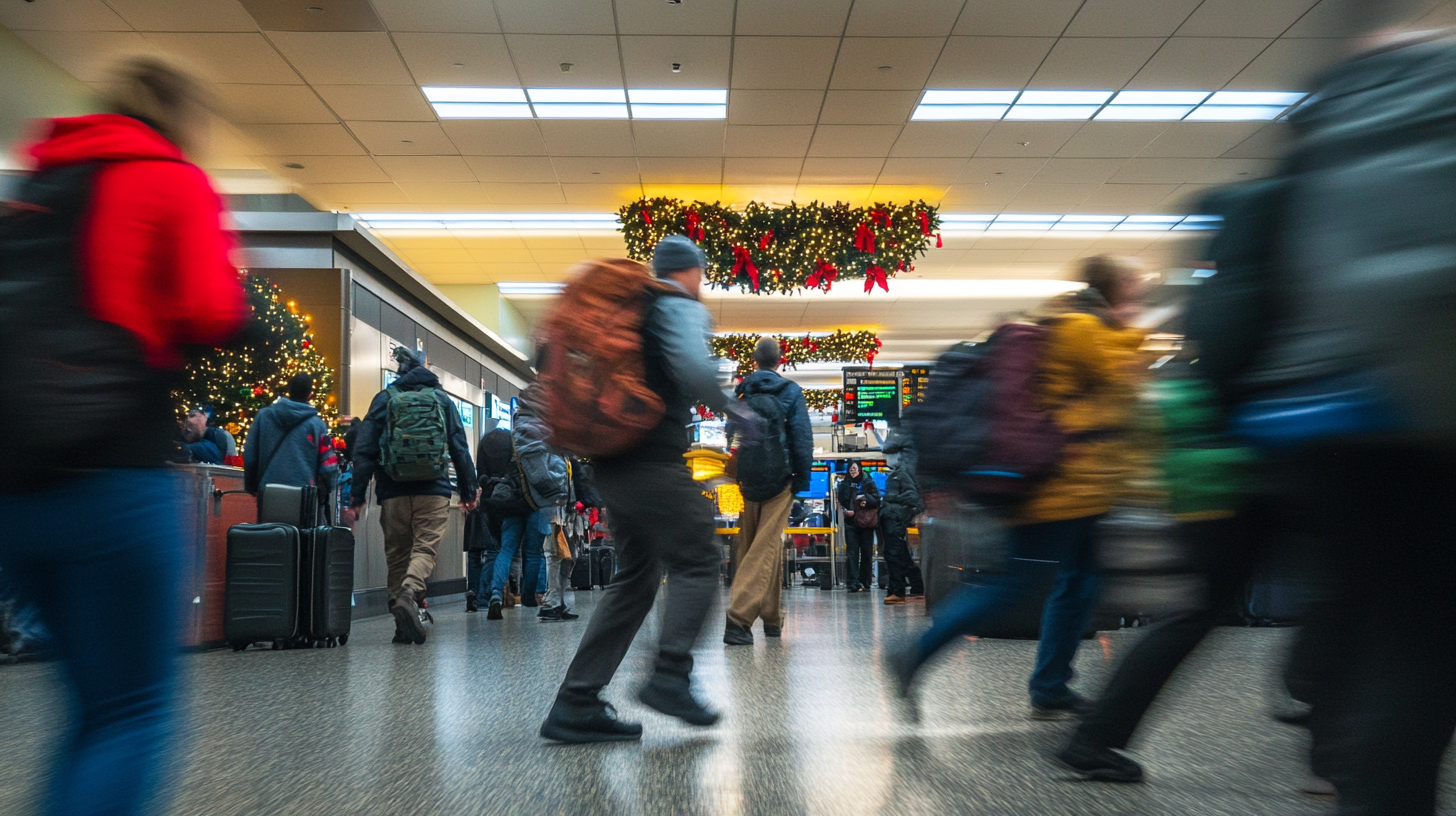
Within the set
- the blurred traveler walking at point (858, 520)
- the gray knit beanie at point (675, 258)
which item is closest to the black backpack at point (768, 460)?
the gray knit beanie at point (675, 258)

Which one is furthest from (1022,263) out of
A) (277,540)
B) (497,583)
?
(277,540)

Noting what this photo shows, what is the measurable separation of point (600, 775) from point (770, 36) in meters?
6.90

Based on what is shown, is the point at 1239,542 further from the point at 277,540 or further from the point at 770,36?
the point at 770,36

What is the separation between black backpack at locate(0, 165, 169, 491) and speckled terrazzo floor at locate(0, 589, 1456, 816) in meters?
1.22

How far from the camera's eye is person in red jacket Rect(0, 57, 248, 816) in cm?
137

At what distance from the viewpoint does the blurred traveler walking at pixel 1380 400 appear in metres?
1.18

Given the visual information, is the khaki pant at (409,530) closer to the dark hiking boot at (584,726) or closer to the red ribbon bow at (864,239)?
the dark hiking boot at (584,726)

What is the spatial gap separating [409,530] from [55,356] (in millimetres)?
5643

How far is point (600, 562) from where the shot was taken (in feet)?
49.7

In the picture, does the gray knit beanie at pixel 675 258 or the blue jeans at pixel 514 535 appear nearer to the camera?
the gray knit beanie at pixel 675 258

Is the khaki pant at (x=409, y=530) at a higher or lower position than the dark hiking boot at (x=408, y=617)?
higher

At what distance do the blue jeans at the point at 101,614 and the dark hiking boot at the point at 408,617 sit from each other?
17.2 ft

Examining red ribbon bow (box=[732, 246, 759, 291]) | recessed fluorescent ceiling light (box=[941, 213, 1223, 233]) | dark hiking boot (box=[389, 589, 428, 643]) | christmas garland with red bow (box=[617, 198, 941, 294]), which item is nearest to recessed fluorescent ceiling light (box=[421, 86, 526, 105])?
christmas garland with red bow (box=[617, 198, 941, 294])

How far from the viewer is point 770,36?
8.36 metres
